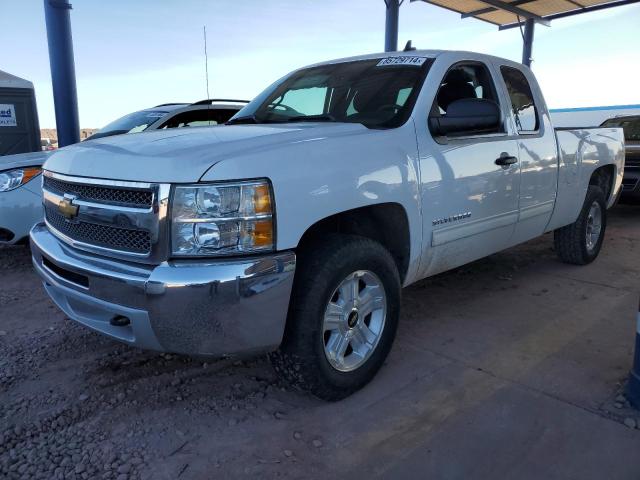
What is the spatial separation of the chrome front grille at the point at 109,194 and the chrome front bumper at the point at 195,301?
274 mm

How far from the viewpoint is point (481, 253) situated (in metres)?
3.72

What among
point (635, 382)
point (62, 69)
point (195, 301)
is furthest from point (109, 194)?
point (62, 69)

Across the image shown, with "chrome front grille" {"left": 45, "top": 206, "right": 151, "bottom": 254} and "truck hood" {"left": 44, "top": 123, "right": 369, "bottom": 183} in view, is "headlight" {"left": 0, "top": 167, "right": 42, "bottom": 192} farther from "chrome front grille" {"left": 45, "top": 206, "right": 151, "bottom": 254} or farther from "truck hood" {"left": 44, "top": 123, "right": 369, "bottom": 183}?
"chrome front grille" {"left": 45, "top": 206, "right": 151, "bottom": 254}

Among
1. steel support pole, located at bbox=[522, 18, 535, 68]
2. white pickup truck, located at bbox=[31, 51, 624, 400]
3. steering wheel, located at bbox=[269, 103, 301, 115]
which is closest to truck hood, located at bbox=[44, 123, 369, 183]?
white pickup truck, located at bbox=[31, 51, 624, 400]

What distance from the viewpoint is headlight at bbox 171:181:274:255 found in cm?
215

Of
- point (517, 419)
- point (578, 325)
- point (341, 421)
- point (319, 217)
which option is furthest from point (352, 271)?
point (578, 325)

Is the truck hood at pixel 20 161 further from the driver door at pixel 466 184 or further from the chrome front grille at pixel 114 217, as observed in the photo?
the driver door at pixel 466 184

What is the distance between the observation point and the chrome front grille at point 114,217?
2186 millimetres

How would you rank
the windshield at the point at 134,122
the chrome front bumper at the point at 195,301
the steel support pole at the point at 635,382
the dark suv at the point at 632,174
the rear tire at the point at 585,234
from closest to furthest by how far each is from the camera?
the chrome front bumper at the point at 195,301, the steel support pole at the point at 635,382, the rear tire at the point at 585,234, the windshield at the point at 134,122, the dark suv at the point at 632,174

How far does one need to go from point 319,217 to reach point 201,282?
64cm

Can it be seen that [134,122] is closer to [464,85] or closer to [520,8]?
[464,85]

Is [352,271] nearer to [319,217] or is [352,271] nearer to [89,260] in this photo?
[319,217]

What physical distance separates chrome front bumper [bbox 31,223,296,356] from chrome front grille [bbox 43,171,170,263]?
78 mm

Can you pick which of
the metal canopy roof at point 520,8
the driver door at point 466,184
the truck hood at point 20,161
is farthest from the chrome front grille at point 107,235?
the metal canopy roof at point 520,8
